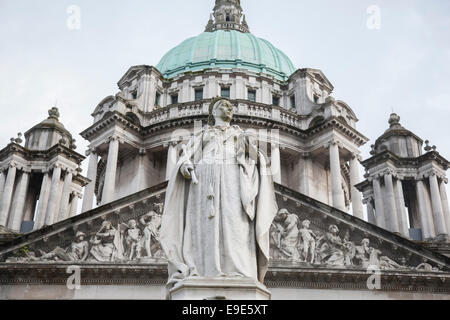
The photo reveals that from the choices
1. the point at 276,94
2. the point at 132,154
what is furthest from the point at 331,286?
the point at 276,94

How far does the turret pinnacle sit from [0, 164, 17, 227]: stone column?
121 feet

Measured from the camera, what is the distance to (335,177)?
4459 cm

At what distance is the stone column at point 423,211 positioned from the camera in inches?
1330

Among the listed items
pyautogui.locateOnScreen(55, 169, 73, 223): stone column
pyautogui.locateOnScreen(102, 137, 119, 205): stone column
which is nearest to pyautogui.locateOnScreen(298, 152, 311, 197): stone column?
pyautogui.locateOnScreen(102, 137, 119, 205): stone column

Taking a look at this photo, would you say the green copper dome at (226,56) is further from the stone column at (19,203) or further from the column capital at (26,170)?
the stone column at (19,203)

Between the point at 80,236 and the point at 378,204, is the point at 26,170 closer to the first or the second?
the point at 80,236

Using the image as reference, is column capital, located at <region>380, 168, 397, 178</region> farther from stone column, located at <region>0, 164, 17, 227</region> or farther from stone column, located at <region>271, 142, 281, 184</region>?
stone column, located at <region>0, 164, 17, 227</region>

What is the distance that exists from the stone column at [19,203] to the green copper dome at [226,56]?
949 inches

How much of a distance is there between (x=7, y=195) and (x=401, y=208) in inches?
973

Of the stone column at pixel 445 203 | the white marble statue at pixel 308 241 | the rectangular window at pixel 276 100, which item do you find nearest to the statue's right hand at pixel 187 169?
the white marble statue at pixel 308 241

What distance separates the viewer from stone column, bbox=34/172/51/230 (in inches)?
1374
